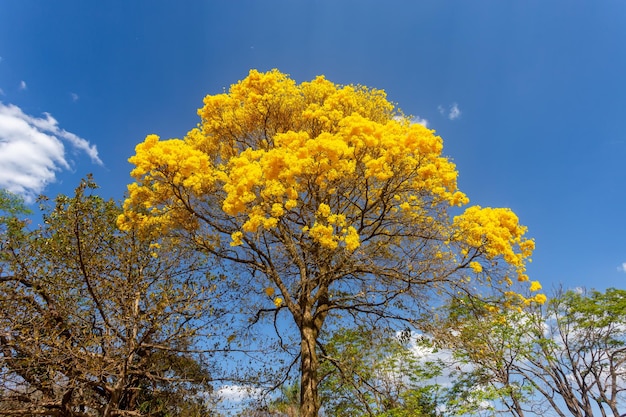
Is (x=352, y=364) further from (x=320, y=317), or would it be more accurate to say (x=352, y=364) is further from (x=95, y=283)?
(x=95, y=283)

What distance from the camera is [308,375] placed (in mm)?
6383

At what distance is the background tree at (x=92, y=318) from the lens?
17.8 feet

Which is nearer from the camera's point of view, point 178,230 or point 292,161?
point 292,161

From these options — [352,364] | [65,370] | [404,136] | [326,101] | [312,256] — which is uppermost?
[326,101]

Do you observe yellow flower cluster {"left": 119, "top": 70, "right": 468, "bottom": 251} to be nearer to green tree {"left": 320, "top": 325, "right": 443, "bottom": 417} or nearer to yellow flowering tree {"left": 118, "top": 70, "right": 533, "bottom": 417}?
yellow flowering tree {"left": 118, "top": 70, "right": 533, "bottom": 417}

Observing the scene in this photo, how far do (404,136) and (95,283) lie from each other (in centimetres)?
569

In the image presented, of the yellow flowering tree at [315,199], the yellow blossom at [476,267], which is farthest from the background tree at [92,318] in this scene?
the yellow blossom at [476,267]

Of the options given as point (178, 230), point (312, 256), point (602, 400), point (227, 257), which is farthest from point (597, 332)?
point (178, 230)

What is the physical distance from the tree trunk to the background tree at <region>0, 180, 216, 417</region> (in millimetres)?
1839

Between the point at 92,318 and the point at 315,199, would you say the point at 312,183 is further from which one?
the point at 92,318

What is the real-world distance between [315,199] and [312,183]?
86 centimetres

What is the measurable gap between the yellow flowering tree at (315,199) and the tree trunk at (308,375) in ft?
0.06

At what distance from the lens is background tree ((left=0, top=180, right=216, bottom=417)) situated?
214 inches

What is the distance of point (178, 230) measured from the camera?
7625 millimetres
